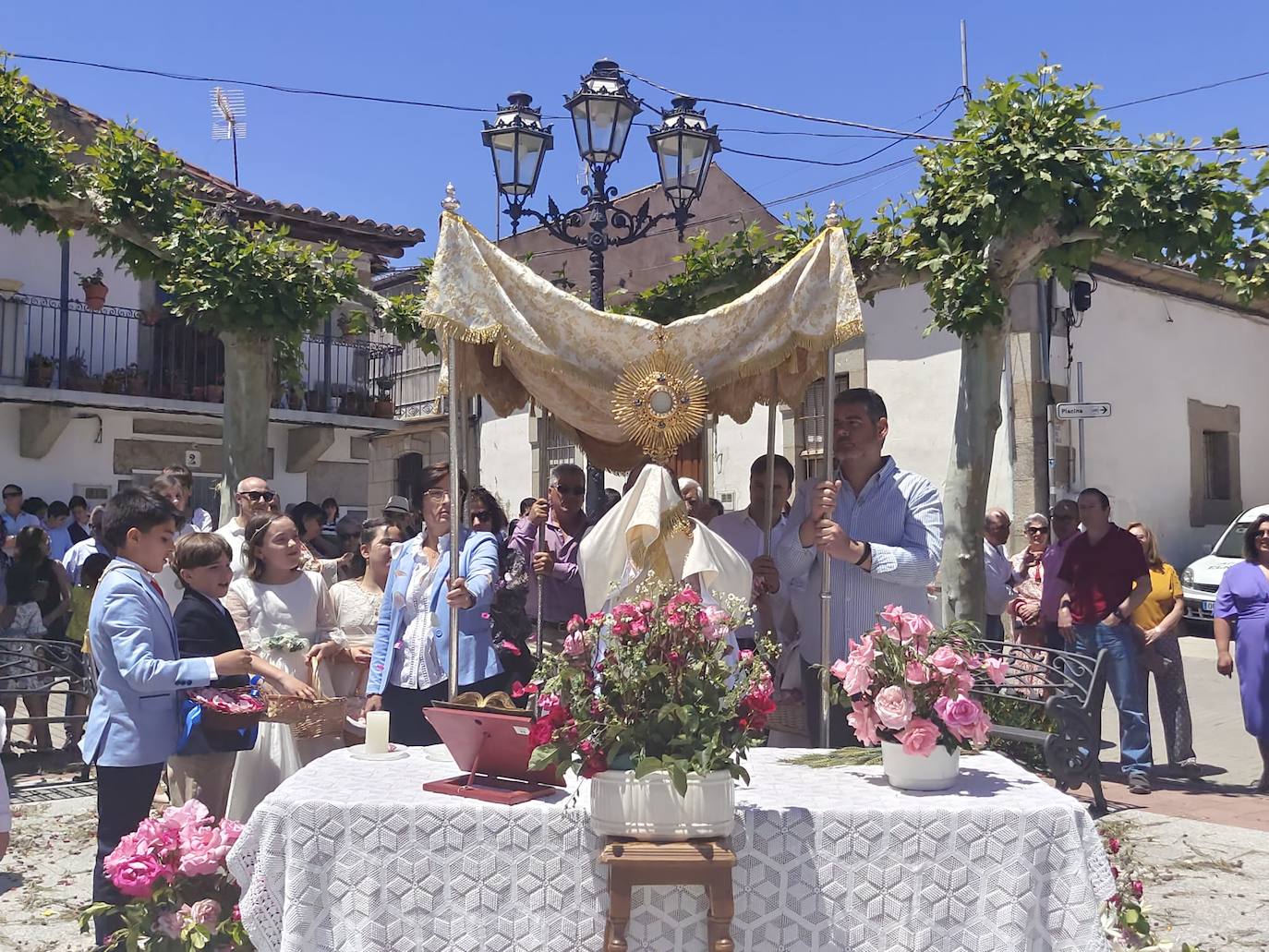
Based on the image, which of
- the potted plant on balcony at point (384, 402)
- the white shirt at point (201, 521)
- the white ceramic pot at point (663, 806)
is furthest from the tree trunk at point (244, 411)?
the potted plant on balcony at point (384, 402)

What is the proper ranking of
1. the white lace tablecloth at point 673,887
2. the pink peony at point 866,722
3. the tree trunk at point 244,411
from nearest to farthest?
the white lace tablecloth at point 673,887
the pink peony at point 866,722
the tree trunk at point 244,411

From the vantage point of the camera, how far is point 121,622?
4.10m

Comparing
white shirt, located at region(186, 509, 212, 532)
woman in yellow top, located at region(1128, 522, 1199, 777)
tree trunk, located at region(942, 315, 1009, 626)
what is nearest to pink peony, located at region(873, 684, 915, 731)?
tree trunk, located at region(942, 315, 1009, 626)

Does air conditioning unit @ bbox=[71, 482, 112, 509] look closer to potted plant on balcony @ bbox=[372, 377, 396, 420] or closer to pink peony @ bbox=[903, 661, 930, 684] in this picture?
potted plant on balcony @ bbox=[372, 377, 396, 420]

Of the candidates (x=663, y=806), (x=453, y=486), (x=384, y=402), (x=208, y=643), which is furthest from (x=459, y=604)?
(x=384, y=402)

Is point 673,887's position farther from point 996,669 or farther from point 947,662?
point 996,669

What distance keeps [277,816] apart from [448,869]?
1.52 feet

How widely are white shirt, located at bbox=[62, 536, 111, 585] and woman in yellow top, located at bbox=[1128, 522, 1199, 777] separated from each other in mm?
6888

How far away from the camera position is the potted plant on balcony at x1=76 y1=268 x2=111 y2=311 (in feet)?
57.8

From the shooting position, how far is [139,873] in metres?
3.59

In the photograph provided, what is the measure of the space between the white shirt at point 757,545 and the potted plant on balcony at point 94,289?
46.0 ft

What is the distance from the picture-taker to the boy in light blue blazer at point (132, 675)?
4.09 metres

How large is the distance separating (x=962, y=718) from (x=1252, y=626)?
15.8 ft

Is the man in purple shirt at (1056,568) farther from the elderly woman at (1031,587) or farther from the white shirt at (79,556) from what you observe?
the white shirt at (79,556)
